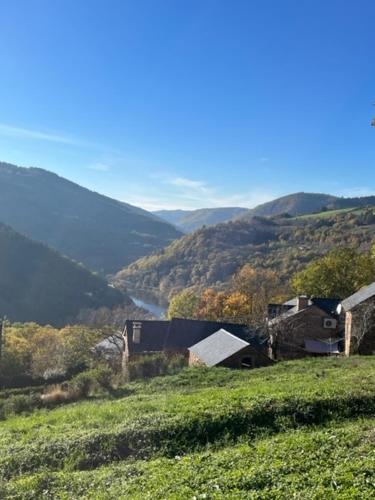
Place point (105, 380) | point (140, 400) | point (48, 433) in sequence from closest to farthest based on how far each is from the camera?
point (48, 433), point (140, 400), point (105, 380)

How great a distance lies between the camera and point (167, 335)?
3716 cm

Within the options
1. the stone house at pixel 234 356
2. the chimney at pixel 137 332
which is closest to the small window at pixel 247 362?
the stone house at pixel 234 356

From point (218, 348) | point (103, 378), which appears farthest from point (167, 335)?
point (103, 378)

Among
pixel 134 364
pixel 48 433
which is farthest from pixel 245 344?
pixel 48 433

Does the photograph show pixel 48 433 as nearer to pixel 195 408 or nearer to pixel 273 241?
pixel 195 408

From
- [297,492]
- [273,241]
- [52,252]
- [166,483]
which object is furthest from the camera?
A: [273,241]

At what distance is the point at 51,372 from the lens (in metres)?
28.7

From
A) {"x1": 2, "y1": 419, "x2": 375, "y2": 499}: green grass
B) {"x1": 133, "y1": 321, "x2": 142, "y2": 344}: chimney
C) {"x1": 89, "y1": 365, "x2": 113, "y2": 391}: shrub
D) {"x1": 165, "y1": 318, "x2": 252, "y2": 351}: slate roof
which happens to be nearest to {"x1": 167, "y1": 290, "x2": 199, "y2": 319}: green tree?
{"x1": 165, "y1": 318, "x2": 252, "y2": 351}: slate roof

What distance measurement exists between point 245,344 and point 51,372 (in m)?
13.2

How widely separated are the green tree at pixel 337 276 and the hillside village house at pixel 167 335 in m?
17.1

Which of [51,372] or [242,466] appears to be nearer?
[242,466]

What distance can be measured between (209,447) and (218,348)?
18063 millimetres

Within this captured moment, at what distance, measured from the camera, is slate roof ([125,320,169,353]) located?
36031 mm

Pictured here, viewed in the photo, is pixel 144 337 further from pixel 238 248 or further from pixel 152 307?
pixel 238 248
